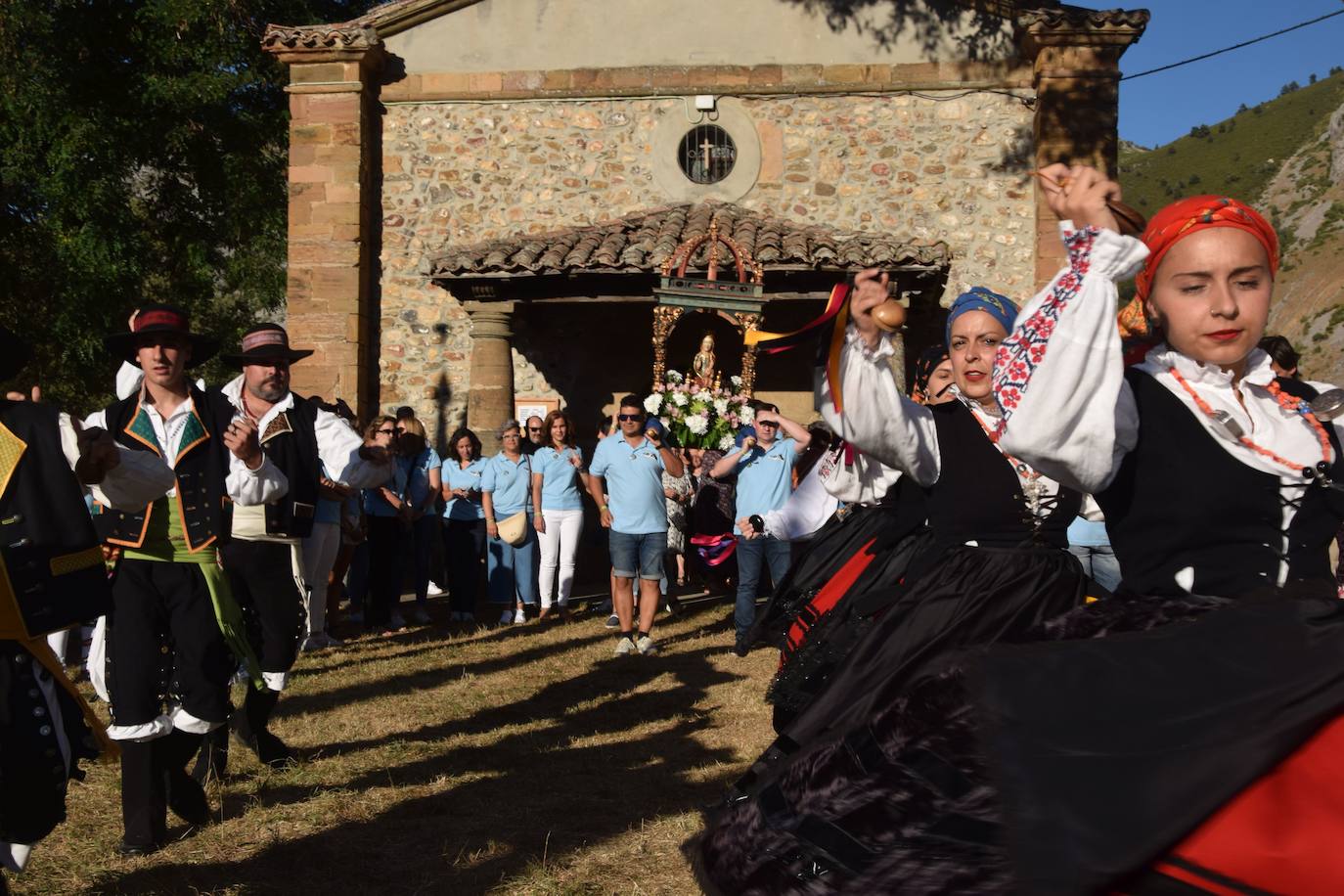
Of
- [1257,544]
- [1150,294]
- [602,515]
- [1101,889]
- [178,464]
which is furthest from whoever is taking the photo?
[602,515]

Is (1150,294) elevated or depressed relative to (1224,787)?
elevated

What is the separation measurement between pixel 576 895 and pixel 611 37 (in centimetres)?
1259

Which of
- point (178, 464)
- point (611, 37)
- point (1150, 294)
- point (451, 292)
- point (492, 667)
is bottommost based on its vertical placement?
point (492, 667)

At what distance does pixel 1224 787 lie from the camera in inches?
60.8

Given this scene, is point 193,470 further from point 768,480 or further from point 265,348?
point 768,480

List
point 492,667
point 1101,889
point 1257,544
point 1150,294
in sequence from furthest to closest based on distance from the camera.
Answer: point 492,667
point 1150,294
point 1257,544
point 1101,889

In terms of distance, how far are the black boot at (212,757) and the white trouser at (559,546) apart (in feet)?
18.7

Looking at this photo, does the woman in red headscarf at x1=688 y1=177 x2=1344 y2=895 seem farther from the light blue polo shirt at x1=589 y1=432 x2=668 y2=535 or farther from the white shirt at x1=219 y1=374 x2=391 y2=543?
the light blue polo shirt at x1=589 y1=432 x2=668 y2=535

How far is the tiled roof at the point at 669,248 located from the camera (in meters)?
13.2

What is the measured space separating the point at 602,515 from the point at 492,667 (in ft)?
5.74

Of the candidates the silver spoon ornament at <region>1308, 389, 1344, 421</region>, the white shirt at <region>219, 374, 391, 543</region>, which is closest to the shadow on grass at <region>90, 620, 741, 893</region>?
the white shirt at <region>219, 374, 391, 543</region>

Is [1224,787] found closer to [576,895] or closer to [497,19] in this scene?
[576,895]

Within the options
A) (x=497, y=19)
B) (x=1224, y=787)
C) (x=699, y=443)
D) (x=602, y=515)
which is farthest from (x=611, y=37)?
(x=1224, y=787)

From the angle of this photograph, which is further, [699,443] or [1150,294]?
[699,443]
